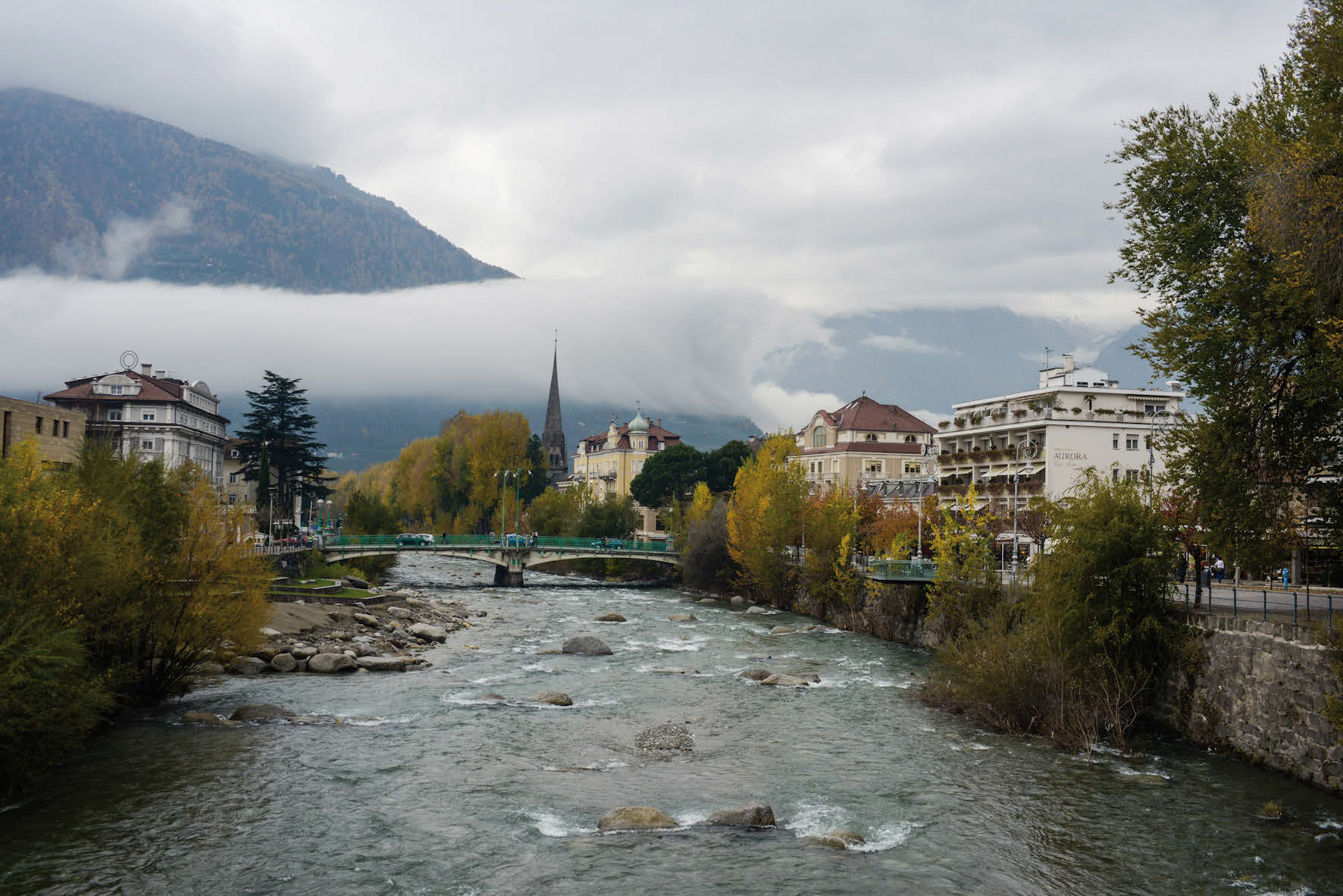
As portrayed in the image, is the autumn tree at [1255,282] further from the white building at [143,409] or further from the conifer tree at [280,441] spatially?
the white building at [143,409]

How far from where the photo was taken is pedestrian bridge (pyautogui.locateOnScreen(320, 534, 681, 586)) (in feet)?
313

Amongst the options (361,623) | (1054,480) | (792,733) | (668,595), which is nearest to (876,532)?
(1054,480)

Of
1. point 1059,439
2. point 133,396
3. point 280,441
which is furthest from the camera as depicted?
point 133,396

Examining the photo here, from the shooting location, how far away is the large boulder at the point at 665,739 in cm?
3081

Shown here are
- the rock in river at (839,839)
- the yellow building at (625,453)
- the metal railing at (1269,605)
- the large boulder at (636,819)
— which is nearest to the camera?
the rock in river at (839,839)

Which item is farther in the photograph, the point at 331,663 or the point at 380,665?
the point at 380,665

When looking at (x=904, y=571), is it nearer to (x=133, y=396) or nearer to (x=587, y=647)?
(x=587, y=647)

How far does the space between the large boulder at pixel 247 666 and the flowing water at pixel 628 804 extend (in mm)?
4445

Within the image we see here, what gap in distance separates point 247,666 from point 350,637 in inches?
356

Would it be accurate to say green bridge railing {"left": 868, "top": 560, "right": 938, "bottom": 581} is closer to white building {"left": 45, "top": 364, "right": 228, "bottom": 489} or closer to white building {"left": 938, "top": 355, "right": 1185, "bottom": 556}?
A: white building {"left": 938, "top": 355, "right": 1185, "bottom": 556}

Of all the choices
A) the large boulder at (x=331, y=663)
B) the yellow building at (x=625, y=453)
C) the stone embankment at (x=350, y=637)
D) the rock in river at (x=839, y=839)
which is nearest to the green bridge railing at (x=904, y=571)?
the stone embankment at (x=350, y=637)

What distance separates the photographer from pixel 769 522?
76500 mm

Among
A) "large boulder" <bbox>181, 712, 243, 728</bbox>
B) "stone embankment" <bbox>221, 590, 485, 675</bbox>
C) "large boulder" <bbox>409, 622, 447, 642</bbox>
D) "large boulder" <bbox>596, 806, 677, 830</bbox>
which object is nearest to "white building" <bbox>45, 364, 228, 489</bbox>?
"stone embankment" <bbox>221, 590, 485, 675</bbox>

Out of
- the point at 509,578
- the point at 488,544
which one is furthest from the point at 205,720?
the point at 488,544
